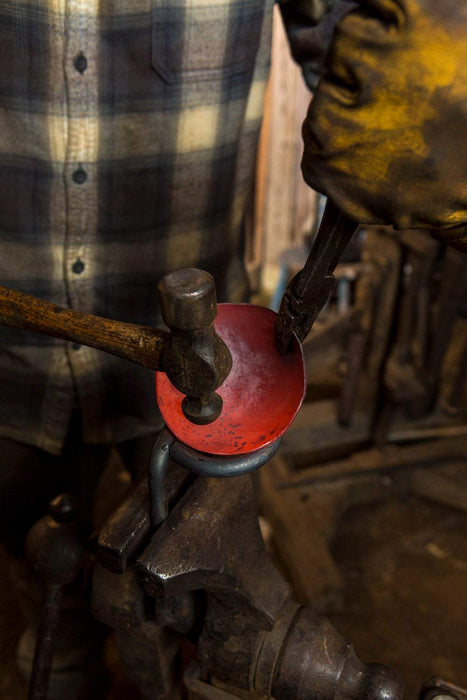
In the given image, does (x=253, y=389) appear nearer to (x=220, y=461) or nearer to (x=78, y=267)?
(x=220, y=461)

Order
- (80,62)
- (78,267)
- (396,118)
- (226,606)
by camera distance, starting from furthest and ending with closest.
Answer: (78,267) < (80,62) < (226,606) < (396,118)

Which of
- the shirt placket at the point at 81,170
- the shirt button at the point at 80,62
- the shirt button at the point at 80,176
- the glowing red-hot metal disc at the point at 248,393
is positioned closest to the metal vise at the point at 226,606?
the glowing red-hot metal disc at the point at 248,393

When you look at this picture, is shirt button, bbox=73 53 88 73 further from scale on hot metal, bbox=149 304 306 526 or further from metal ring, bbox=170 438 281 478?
metal ring, bbox=170 438 281 478

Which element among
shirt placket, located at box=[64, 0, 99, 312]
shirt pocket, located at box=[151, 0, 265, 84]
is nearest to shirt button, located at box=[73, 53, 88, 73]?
shirt placket, located at box=[64, 0, 99, 312]

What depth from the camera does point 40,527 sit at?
0.93 metres

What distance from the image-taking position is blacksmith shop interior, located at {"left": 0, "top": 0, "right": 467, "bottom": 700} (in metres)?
0.57

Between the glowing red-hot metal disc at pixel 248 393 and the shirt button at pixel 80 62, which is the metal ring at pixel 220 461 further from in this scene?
the shirt button at pixel 80 62

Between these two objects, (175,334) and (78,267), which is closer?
(175,334)

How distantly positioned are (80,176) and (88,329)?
392mm

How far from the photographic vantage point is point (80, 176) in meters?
1.00

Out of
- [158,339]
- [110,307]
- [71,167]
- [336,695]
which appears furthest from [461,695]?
[71,167]

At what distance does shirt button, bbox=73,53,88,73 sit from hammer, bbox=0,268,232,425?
37 centimetres

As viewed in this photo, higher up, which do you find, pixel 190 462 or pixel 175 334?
pixel 175 334

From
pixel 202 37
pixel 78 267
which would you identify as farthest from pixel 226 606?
pixel 202 37
